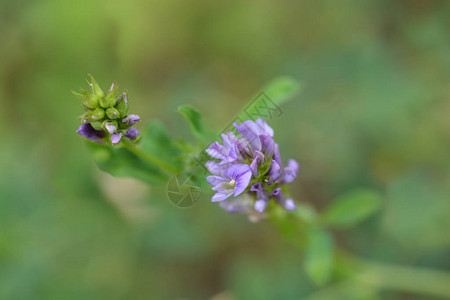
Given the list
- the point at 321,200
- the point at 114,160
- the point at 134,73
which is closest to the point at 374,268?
the point at 321,200

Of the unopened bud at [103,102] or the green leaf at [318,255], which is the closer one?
the unopened bud at [103,102]

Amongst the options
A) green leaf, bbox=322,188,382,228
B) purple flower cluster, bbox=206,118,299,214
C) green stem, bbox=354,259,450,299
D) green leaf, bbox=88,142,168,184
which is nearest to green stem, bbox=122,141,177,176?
green leaf, bbox=88,142,168,184

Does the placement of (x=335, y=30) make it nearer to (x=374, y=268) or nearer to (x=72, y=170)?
(x=374, y=268)

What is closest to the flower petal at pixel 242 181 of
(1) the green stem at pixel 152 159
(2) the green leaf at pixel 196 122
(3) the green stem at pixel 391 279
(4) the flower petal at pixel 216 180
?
(4) the flower petal at pixel 216 180

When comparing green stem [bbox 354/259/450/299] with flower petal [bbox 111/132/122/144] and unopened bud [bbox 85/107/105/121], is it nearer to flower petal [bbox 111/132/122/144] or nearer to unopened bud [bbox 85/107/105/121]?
flower petal [bbox 111/132/122/144]

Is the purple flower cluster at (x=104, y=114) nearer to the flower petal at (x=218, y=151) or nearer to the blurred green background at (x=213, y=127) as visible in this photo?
the flower petal at (x=218, y=151)
